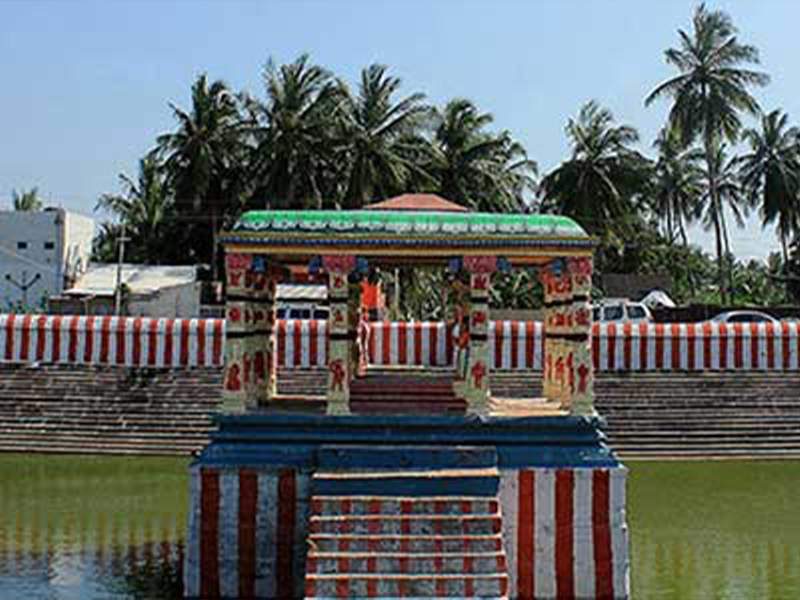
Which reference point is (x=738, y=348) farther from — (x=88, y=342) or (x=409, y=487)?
(x=409, y=487)

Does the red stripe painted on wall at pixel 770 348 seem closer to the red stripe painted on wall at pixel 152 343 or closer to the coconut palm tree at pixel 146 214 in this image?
the red stripe painted on wall at pixel 152 343

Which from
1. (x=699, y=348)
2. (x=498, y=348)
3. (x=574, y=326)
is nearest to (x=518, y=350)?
(x=498, y=348)

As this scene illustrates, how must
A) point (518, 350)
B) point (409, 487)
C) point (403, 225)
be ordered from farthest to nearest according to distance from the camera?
point (518, 350) → point (403, 225) → point (409, 487)

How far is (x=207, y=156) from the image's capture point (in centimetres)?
3825

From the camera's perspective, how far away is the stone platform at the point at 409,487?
8758 millimetres

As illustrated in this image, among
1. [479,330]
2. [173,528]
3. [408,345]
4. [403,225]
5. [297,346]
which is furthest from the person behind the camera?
[408,345]

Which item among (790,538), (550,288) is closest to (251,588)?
(550,288)

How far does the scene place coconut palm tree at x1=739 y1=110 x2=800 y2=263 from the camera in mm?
43594

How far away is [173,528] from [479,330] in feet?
13.4

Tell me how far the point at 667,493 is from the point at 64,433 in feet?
28.8

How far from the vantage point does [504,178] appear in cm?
3853

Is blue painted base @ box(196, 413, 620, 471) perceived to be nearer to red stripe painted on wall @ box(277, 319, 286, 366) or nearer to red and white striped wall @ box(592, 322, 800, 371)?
red stripe painted on wall @ box(277, 319, 286, 366)

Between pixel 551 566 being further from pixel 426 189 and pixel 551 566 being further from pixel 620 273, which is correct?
pixel 620 273

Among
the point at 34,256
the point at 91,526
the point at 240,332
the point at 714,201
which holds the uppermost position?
the point at 714,201
